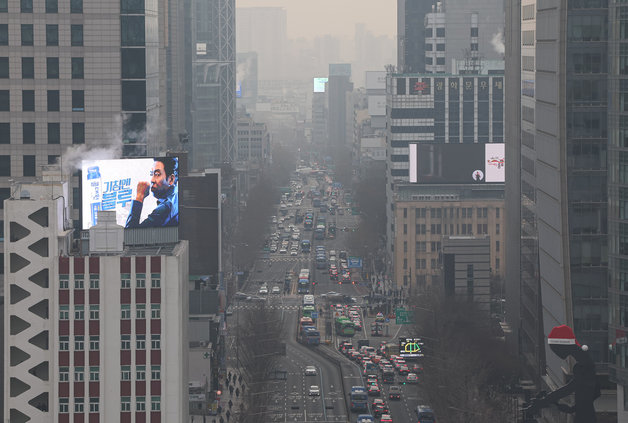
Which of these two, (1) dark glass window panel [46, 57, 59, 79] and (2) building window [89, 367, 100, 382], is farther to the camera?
(1) dark glass window panel [46, 57, 59, 79]

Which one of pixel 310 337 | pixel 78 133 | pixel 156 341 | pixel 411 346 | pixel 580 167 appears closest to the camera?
pixel 156 341

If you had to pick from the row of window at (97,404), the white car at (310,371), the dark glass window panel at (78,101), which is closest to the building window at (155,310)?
the row of window at (97,404)

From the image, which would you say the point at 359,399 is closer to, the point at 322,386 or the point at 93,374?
the point at 322,386

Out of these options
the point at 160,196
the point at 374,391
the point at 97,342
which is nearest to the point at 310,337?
the point at 374,391

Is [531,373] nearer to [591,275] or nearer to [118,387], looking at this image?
[591,275]

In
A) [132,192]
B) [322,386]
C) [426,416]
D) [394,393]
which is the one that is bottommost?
[322,386]

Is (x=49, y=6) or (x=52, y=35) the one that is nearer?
(x=49, y=6)

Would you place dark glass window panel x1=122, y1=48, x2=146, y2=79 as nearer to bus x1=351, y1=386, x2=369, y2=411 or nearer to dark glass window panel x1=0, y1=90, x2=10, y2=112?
dark glass window panel x1=0, y1=90, x2=10, y2=112

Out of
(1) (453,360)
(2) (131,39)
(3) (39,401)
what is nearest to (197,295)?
(1) (453,360)

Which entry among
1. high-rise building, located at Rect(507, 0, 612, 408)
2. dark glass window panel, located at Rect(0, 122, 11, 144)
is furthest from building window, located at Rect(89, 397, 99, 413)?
high-rise building, located at Rect(507, 0, 612, 408)
